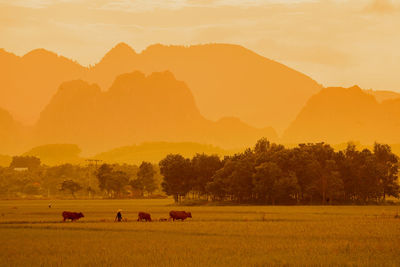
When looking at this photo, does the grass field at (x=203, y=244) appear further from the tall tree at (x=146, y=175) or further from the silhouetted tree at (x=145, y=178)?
the silhouetted tree at (x=145, y=178)

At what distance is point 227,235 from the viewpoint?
133 feet

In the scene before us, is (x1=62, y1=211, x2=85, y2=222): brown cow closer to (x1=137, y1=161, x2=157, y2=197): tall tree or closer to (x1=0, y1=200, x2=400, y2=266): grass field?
(x1=0, y1=200, x2=400, y2=266): grass field

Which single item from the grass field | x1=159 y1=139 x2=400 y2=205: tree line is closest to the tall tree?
x1=159 y1=139 x2=400 y2=205: tree line

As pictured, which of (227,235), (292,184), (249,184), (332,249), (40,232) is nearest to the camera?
(332,249)

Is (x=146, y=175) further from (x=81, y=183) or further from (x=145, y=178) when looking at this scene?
(x=81, y=183)

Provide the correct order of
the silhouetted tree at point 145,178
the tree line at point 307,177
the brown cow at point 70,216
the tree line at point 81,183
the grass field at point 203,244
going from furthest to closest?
the tree line at point 81,183 < the silhouetted tree at point 145,178 < the tree line at point 307,177 < the brown cow at point 70,216 < the grass field at point 203,244

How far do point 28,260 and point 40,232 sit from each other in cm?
1553

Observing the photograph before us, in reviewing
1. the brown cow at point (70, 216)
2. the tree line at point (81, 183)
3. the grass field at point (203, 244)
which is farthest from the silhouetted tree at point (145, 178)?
the grass field at point (203, 244)

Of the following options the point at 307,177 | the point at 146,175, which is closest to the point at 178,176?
the point at 307,177

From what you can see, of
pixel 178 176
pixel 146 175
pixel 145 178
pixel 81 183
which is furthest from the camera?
pixel 81 183

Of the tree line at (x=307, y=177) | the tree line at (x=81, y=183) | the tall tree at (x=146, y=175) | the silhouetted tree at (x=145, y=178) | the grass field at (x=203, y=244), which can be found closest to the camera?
the grass field at (x=203, y=244)

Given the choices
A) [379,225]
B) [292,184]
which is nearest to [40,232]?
[379,225]

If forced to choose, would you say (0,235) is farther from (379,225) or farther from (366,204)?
(366,204)

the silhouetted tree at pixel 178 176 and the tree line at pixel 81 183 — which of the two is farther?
the tree line at pixel 81 183
